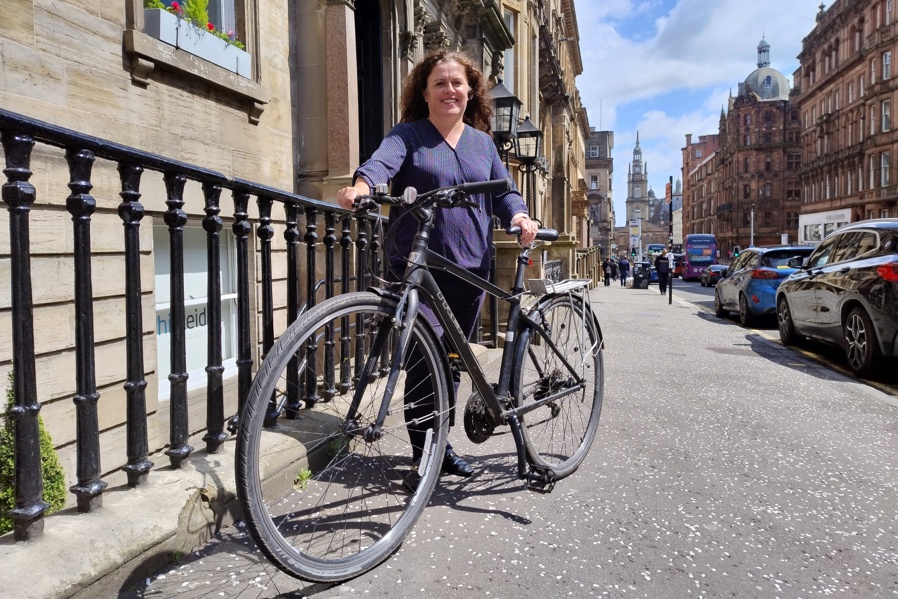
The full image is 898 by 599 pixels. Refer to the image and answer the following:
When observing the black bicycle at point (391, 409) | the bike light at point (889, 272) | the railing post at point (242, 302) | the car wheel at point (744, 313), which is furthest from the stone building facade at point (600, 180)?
the railing post at point (242, 302)

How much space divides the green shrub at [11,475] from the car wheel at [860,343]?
6.93m

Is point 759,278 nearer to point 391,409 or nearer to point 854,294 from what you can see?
point 854,294

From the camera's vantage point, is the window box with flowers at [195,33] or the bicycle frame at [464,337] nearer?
the bicycle frame at [464,337]

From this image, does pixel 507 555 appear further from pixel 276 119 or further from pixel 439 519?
pixel 276 119

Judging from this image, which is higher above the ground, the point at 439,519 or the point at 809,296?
the point at 809,296

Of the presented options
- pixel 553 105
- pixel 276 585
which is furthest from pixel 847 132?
pixel 276 585

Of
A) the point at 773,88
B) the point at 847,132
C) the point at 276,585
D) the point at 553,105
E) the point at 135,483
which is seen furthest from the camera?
the point at 773,88

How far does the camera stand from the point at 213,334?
2764mm

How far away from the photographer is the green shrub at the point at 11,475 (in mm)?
2166

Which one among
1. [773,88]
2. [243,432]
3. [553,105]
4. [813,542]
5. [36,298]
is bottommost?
[813,542]

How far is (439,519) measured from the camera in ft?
9.11

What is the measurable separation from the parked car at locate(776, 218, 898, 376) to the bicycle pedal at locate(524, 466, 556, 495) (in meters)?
4.92

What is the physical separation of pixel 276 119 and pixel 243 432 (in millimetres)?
6077

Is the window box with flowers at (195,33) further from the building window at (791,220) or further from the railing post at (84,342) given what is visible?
the building window at (791,220)
